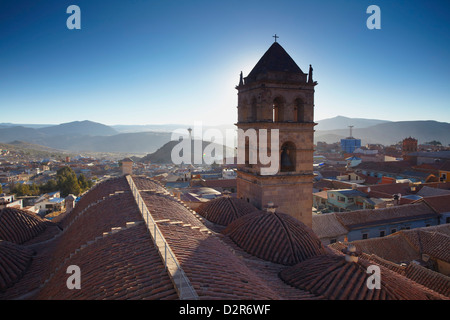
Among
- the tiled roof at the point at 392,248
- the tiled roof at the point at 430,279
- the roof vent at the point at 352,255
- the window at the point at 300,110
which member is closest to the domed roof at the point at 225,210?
the window at the point at 300,110

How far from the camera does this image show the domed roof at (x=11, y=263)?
7.50 meters

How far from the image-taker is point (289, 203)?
12.6 m

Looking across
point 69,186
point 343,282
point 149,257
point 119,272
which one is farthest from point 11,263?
point 69,186

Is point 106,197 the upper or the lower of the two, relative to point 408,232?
upper

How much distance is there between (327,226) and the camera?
22.1 meters

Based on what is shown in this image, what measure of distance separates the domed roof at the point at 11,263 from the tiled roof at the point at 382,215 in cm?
2044

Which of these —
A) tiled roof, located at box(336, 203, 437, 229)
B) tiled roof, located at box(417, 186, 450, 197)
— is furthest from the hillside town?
tiled roof, located at box(417, 186, 450, 197)

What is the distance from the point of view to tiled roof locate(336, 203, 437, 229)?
912 inches

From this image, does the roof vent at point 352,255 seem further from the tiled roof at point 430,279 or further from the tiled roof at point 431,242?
the tiled roof at point 431,242

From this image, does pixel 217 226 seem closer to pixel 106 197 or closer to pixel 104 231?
pixel 106 197

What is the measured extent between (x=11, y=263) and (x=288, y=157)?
1013 centimetres

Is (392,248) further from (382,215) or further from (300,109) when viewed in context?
(300,109)
